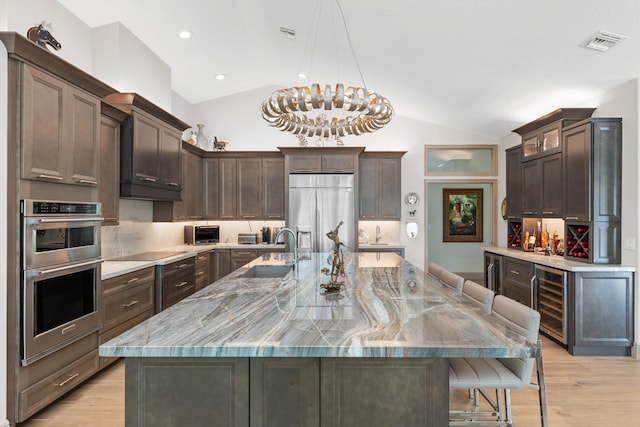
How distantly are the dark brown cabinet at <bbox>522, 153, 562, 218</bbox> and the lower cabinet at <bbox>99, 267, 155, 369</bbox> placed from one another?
4.42 metres

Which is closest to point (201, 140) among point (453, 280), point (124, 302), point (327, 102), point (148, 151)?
point (148, 151)

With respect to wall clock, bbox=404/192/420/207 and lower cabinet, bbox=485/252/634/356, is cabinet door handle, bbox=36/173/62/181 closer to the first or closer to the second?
lower cabinet, bbox=485/252/634/356

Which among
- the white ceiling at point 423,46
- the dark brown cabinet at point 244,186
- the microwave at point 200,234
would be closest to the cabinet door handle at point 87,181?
the white ceiling at point 423,46

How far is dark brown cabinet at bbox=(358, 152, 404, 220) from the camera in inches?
254

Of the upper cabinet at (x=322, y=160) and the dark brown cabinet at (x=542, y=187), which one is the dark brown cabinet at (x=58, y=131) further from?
the dark brown cabinet at (x=542, y=187)

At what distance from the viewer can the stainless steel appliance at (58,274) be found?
243 centimetres

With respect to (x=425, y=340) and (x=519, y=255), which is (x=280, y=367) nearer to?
(x=425, y=340)

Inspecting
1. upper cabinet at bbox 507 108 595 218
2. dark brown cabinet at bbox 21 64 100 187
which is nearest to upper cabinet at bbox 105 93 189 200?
dark brown cabinet at bbox 21 64 100 187

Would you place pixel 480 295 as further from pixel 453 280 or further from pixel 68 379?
pixel 68 379

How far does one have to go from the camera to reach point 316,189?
6.19m

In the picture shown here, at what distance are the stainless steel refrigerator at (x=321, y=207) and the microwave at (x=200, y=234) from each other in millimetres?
1238

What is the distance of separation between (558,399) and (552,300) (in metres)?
1.44

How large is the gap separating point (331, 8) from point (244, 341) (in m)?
3.31

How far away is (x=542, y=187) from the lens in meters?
4.74
